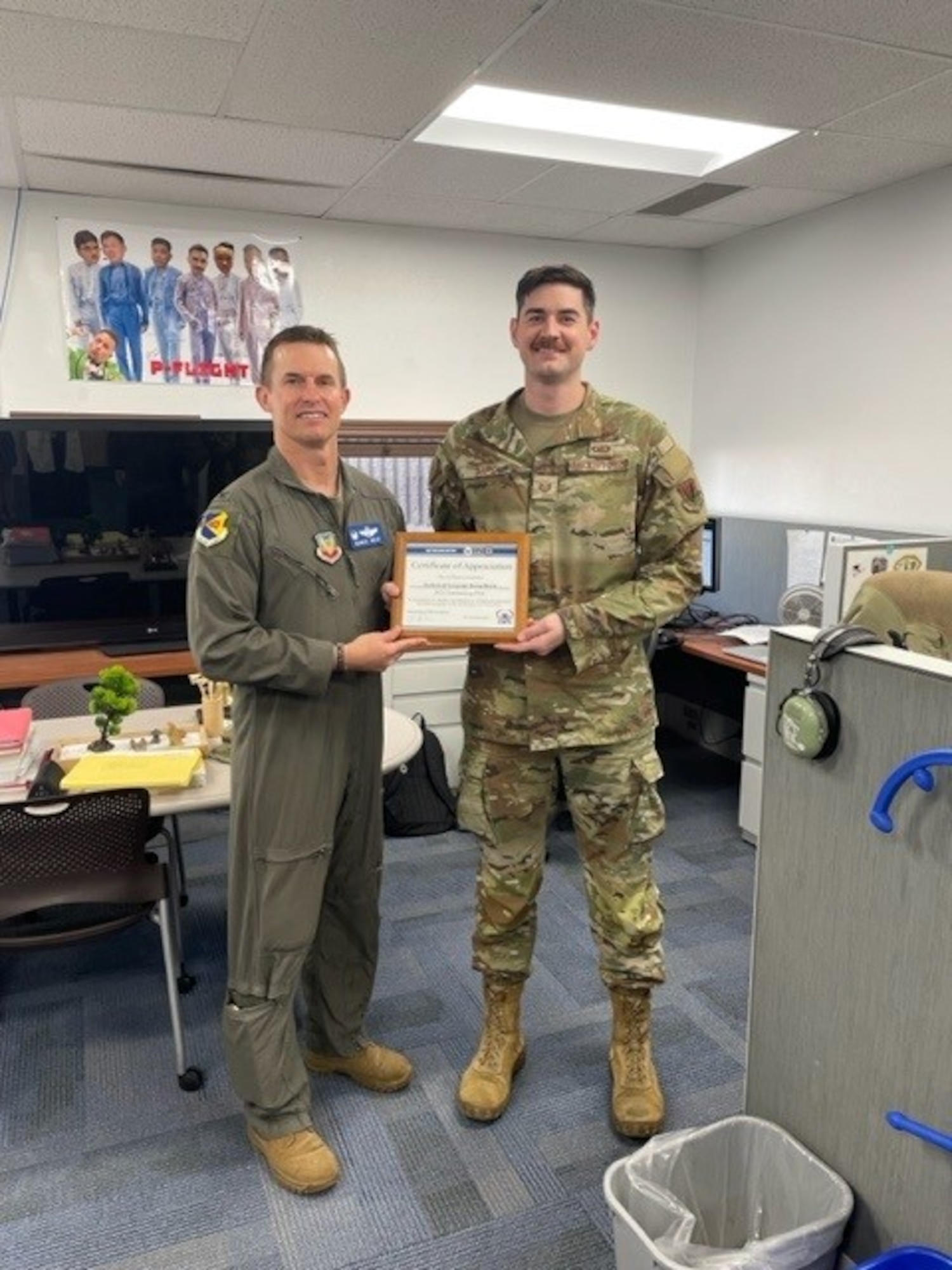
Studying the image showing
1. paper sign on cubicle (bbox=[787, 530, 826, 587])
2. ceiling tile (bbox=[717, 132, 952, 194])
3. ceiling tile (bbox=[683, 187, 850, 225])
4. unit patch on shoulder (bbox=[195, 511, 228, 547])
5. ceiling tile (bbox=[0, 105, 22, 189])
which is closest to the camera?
unit patch on shoulder (bbox=[195, 511, 228, 547])

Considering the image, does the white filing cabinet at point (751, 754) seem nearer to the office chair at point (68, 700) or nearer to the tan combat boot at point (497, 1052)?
the tan combat boot at point (497, 1052)

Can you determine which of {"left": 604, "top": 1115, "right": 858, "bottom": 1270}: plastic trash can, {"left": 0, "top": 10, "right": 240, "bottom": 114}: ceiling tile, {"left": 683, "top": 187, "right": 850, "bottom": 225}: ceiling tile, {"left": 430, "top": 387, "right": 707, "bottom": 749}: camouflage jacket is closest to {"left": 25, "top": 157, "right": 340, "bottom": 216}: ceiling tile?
{"left": 0, "top": 10, "right": 240, "bottom": 114}: ceiling tile

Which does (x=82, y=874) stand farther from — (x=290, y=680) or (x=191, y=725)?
(x=290, y=680)

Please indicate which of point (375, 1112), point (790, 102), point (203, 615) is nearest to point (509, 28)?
point (790, 102)

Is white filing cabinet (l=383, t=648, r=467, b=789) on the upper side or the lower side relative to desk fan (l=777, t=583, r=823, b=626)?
lower

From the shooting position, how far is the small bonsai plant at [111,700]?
226 centimetres

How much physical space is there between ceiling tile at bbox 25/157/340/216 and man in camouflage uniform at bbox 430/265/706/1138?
6.39ft

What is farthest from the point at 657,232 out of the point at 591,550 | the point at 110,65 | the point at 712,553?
the point at 591,550

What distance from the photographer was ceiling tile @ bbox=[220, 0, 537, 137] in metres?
2.03

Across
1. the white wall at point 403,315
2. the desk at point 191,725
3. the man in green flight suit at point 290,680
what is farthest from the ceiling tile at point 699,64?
the desk at point 191,725

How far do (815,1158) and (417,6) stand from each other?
90.8 inches

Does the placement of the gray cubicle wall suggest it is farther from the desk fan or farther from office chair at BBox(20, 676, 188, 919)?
office chair at BBox(20, 676, 188, 919)

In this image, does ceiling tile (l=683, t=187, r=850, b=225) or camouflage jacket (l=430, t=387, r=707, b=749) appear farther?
ceiling tile (l=683, t=187, r=850, b=225)

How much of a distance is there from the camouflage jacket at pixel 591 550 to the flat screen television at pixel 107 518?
208cm
